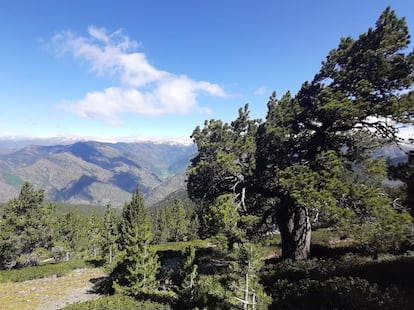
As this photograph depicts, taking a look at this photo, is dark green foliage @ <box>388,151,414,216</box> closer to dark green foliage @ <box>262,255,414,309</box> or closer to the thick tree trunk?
dark green foliage @ <box>262,255,414,309</box>

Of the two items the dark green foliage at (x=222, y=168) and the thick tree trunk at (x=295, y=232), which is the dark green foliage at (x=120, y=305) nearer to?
the dark green foliage at (x=222, y=168)

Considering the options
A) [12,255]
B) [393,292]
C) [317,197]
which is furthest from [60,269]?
[393,292]

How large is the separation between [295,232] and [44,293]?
2272 cm

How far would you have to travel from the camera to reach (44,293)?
25172 mm

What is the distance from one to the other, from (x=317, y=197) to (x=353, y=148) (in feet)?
18.0

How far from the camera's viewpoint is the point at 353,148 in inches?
663

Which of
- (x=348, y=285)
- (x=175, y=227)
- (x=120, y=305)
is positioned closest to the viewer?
(x=348, y=285)

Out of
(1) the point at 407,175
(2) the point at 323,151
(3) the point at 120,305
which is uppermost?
(2) the point at 323,151

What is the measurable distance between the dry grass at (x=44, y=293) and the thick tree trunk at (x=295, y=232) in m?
15.7

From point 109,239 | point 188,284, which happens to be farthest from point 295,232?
point 109,239

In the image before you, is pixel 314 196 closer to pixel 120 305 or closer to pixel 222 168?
pixel 222 168

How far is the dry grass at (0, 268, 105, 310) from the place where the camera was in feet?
70.6

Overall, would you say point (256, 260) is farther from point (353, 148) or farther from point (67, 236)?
point (67, 236)

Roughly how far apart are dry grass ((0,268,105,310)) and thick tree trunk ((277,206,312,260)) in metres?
15.7
